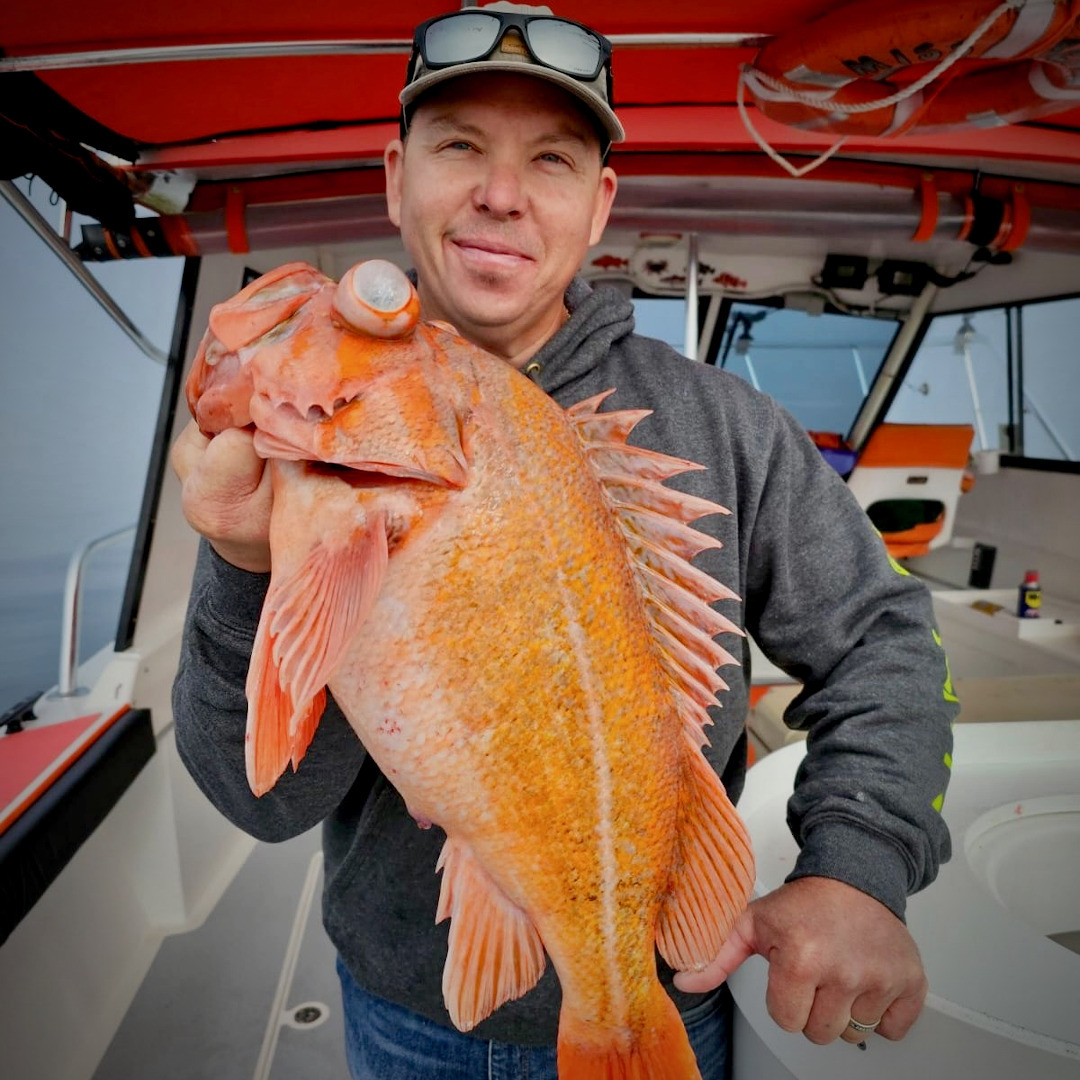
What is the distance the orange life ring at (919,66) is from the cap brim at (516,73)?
1233 millimetres

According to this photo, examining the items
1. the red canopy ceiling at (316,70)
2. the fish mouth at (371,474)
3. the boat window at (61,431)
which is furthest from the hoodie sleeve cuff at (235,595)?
the boat window at (61,431)

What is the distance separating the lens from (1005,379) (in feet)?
25.2

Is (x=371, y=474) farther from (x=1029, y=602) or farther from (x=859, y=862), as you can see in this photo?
(x=1029, y=602)

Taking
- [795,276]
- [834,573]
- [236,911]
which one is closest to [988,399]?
[795,276]

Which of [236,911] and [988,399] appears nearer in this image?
[236,911]

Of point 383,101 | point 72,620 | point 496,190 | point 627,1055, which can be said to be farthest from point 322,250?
point 627,1055

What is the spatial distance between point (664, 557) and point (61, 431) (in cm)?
448

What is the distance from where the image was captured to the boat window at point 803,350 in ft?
23.8

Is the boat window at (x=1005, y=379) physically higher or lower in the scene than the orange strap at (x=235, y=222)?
higher

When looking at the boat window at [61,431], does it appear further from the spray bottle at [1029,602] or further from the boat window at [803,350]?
the spray bottle at [1029,602]

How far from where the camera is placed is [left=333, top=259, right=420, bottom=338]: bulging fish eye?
0.90 metres

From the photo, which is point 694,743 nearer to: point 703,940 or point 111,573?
point 703,940

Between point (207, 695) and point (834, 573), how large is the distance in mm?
1226

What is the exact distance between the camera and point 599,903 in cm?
109
